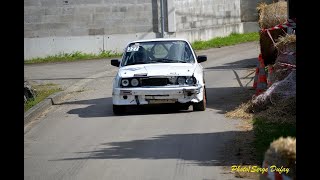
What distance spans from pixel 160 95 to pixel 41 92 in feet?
17.6

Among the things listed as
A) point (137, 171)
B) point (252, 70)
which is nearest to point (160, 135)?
point (137, 171)

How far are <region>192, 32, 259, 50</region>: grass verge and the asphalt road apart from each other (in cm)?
1072

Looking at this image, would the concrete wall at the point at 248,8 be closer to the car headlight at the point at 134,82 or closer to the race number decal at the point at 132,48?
the race number decal at the point at 132,48

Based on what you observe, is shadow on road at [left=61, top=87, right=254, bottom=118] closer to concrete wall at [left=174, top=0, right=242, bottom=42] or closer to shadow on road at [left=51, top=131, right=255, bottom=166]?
shadow on road at [left=51, top=131, right=255, bottom=166]

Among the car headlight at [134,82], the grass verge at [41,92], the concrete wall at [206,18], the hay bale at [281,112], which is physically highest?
the concrete wall at [206,18]

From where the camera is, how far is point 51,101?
648 inches

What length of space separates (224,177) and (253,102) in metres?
4.85

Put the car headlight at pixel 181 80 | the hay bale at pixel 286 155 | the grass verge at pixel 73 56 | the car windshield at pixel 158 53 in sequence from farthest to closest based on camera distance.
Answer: the grass verge at pixel 73 56 < the car windshield at pixel 158 53 < the car headlight at pixel 181 80 < the hay bale at pixel 286 155

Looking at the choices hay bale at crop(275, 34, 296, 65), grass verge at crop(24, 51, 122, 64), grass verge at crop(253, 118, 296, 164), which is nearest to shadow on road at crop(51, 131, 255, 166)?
grass verge at crop(253, 118, 296, 164)

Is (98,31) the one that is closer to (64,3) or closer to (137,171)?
(64,3)

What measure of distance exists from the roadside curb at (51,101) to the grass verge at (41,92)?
0.18 m

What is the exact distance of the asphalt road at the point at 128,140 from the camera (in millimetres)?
9062

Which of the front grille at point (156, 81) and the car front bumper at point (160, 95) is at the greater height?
the front grille at point (156, 81)

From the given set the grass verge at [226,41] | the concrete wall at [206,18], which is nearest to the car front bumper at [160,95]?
the concrete wall at [206,18]
